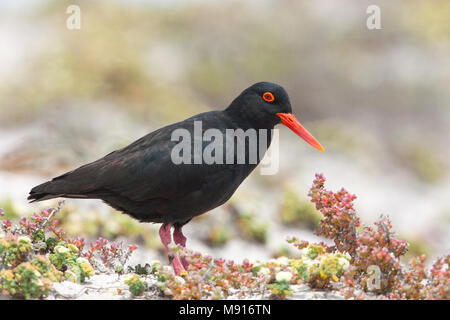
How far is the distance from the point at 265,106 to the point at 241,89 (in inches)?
280

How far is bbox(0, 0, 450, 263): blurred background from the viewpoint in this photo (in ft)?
26.1

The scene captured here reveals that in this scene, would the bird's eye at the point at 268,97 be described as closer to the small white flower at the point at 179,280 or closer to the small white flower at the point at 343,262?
the small white flower at the point at 343,262

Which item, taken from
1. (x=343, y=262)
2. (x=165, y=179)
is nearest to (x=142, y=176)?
(x=165, y=179)

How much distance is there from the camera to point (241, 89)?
1190cm

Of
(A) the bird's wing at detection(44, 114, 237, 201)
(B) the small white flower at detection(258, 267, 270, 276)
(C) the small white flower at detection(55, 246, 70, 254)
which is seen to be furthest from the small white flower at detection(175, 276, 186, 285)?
(C) the small white flower at detection(55, 246, 70, 254)

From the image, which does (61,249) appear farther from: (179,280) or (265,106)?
(265,106)

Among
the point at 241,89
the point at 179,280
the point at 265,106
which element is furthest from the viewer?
the point at 241,89

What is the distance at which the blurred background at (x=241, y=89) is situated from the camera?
795cm

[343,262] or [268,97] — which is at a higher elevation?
[268,97]

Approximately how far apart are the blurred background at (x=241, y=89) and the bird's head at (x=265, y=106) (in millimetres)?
2694

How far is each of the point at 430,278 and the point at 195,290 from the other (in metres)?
1.70

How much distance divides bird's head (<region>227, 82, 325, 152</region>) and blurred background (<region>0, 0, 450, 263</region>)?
2.69 meters

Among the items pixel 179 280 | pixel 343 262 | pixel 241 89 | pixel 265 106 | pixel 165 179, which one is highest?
pixel 241 89

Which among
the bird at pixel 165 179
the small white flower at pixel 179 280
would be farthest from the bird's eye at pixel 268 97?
the small white flower at pixel 179 280
